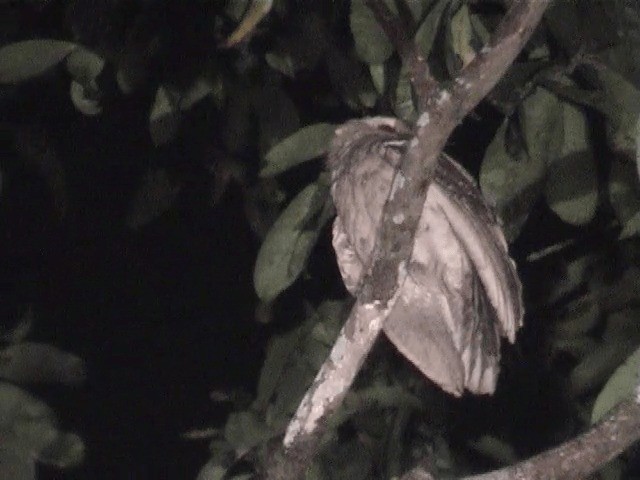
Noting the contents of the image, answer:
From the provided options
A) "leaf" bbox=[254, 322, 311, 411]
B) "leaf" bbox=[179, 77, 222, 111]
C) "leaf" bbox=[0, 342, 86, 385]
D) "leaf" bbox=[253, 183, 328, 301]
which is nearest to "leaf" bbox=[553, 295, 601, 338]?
"leaf" bbox=[254, 322, 311, 411]

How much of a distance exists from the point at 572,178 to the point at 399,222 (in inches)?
18.4

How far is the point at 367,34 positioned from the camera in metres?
1.74

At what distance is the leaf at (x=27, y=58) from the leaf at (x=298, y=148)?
36 cm

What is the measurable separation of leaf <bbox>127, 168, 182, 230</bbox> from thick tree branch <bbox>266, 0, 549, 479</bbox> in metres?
0.84

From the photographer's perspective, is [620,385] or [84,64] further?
[84,64]

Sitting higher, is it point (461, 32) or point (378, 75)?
point (461, 32)

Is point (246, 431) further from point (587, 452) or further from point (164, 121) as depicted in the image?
point (587, 452)

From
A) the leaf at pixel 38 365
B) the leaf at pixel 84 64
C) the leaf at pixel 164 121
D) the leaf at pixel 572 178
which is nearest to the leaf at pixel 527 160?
the leaf at pixel 572 178

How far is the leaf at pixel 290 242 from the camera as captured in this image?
1881 millimetres

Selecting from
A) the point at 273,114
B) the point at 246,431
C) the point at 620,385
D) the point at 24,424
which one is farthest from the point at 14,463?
the point at 620,385

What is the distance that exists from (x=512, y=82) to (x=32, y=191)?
3.86 feet

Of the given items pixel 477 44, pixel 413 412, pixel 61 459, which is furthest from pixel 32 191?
pixel 477 44

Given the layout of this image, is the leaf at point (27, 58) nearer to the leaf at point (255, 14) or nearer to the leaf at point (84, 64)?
the leaf at point (84, 64)

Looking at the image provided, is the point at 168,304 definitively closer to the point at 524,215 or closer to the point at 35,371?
the point at 35,371
